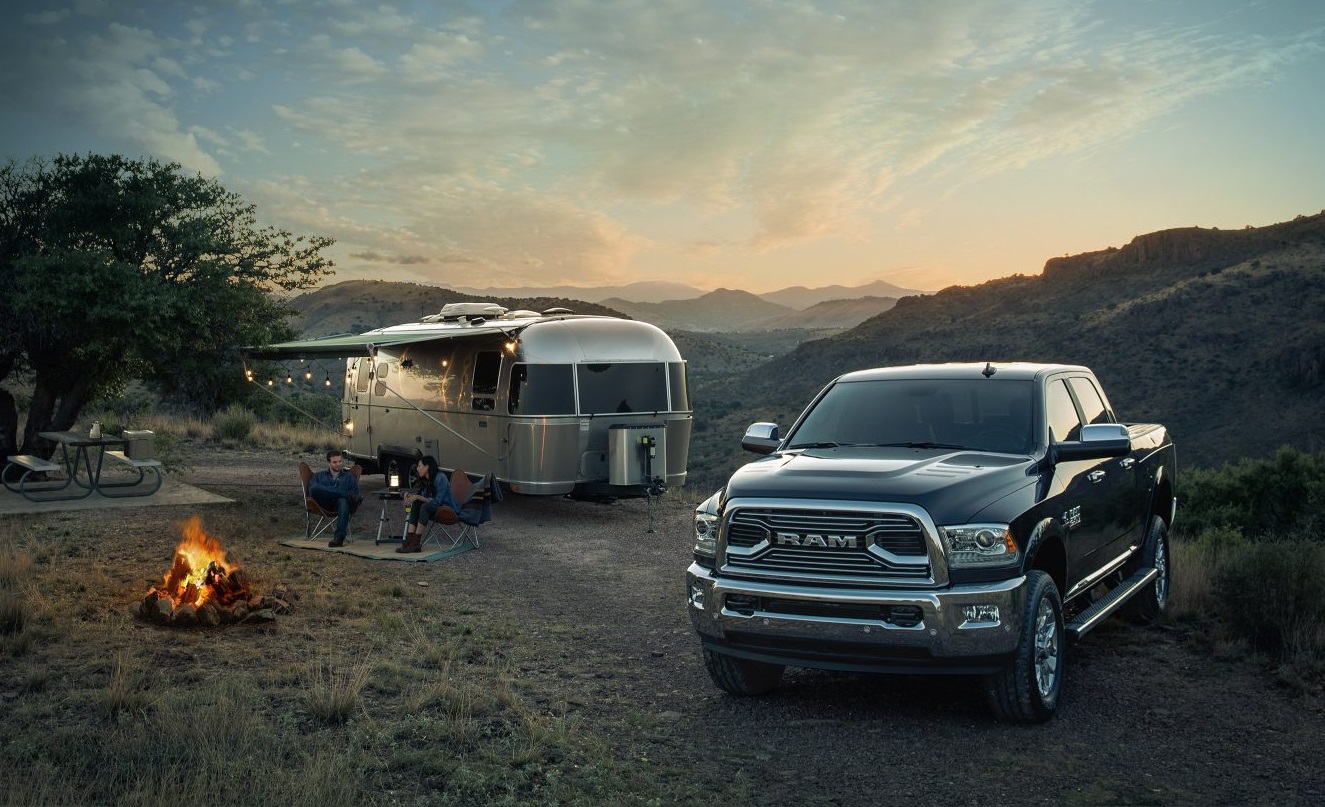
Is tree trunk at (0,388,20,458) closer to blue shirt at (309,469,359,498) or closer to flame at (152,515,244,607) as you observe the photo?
blue shirt at (309,469,359,498)

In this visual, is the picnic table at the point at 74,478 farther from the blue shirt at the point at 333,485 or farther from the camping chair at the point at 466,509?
the camping chair at the point at 466,509

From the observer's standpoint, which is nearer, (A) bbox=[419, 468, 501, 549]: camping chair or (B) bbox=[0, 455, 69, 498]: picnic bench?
(A) bbox=[419, 468, 501, 549]: camping chair

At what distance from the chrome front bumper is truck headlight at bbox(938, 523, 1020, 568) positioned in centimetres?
12

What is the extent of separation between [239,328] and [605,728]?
11471 mm

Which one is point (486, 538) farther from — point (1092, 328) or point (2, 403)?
point (1092, 328)

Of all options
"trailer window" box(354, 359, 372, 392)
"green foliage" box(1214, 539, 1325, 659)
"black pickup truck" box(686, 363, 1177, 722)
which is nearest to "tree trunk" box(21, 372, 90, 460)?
"trailer window" box(354, 359, 372, 392)

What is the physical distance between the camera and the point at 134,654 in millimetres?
7031

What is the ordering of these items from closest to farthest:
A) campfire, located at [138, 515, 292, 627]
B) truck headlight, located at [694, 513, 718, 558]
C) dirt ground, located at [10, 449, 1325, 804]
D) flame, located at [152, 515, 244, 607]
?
dirt ground, located at [10, 449, 1325, 804] → truck headlight, located at [694, 513, 718, 558] → campfire, located at [138, 515, 292, 627] → flame, located at [152, 515, 244, 607]

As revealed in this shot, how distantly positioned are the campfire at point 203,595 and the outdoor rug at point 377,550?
243 cm

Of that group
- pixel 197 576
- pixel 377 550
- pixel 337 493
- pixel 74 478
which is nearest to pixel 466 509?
pixel 377 550

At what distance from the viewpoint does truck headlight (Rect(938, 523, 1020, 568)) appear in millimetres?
5199

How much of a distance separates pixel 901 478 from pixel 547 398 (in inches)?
327

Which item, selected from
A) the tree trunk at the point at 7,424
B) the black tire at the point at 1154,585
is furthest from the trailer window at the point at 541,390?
the tree trunk at the point at 7,424

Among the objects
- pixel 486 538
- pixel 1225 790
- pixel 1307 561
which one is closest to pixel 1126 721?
pixel 1225 790
